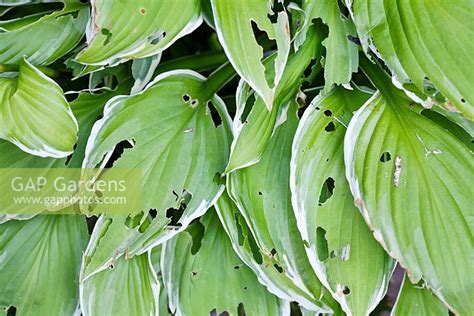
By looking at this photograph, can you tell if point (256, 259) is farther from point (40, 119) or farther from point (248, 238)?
point (40, 119)

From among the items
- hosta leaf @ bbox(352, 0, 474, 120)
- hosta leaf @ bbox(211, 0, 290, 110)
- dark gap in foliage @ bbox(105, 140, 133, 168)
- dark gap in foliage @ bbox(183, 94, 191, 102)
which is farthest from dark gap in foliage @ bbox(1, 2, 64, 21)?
hosta leaf @ bbox(352, 0, 474, 120)

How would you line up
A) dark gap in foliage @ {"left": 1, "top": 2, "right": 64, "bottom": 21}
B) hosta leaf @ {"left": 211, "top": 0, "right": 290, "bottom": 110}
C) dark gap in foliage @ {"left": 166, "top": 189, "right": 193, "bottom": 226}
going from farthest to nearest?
dark gap in foliage @ {"left": 1, "top": 2, "right": 64, "bottom": 21} < dark gap in foliage @ {"left": 166, "top": 189, "right": 193, "bottom": 226} < hosta leaf @ {"left": 211, "top": 0, "right": 290, "bottom": 110}

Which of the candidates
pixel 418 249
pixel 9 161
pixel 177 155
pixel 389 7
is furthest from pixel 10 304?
pixel 389 7

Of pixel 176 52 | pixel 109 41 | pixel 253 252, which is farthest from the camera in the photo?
pixel 176 52

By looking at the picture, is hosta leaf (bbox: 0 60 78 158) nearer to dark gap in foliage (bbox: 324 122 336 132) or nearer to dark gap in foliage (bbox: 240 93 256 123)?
dark gap in foliage (bbox: 240 93 256 123)

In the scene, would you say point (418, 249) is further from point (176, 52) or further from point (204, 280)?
point (176, 52)

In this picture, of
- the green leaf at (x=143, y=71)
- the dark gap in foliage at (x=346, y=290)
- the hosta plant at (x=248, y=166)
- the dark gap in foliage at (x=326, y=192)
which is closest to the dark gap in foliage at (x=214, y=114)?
the hosta plant at (x=248, y=166)

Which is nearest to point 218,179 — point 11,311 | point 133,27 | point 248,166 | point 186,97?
point 248,166
